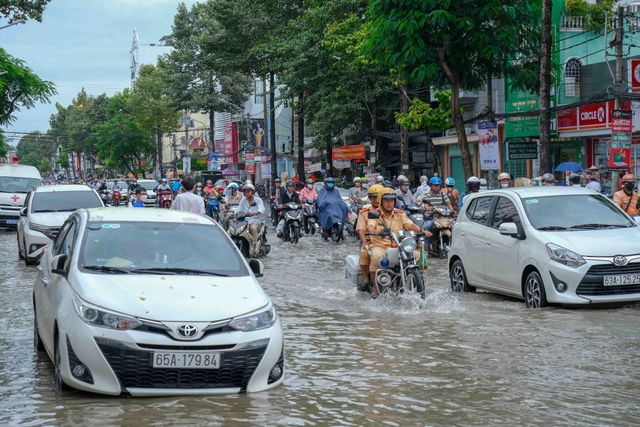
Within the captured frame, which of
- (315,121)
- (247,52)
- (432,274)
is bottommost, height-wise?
(432,274)

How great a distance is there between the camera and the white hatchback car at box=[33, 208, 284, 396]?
281 inches

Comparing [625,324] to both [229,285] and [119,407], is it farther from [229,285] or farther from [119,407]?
[119,407]

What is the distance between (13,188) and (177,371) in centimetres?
2881

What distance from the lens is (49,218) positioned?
66.6ft

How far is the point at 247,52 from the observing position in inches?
2122

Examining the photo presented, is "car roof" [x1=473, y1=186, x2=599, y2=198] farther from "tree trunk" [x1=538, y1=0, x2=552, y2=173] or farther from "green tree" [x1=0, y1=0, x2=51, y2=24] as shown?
"green tree" [x1=0, y1=0, x2=51, y2=24]

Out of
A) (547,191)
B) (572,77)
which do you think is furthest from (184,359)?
(572,77)

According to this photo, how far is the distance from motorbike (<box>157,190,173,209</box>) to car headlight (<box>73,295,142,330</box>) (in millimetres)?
33931

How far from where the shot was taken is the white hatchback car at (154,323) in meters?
7.13

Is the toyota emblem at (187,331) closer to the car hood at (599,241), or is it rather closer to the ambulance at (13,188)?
the car hood at (599,241)

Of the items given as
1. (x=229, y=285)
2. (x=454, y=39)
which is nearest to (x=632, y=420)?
(x=229, y=285)

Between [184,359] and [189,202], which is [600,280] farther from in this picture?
[189,202]

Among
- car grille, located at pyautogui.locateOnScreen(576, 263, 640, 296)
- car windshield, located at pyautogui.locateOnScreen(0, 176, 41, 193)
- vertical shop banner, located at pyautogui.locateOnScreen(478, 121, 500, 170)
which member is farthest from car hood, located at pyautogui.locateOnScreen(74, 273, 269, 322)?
car windshield, located at pyautogui.locateOnScreen(0, 176, 41, 193)

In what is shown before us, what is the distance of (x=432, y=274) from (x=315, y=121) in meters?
31.4
